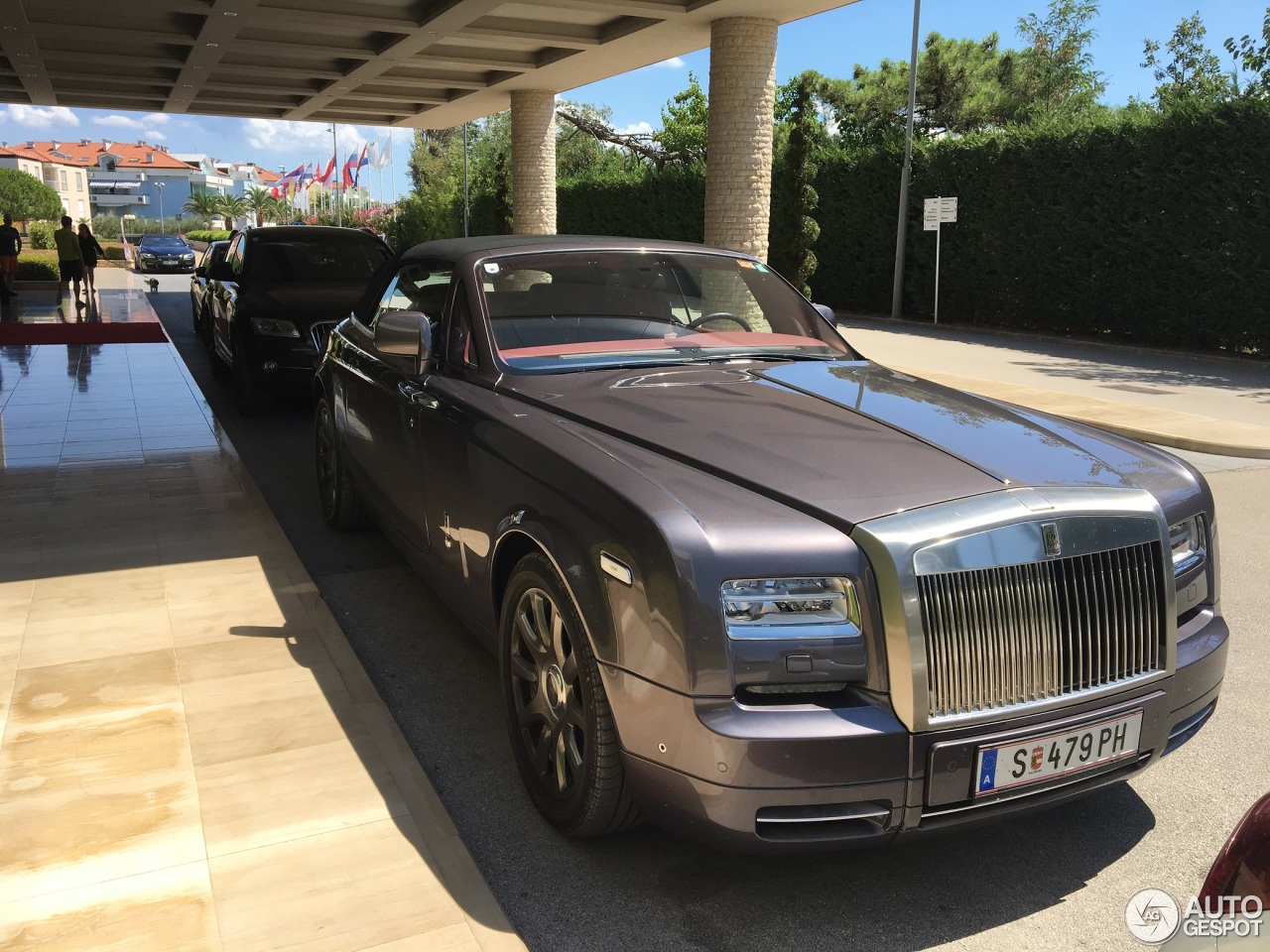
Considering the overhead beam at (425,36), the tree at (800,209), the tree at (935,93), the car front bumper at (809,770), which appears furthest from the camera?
the tree at (935,93)

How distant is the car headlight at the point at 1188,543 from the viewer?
121 inches

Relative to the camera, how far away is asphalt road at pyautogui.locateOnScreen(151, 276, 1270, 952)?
→ 9.17 feet

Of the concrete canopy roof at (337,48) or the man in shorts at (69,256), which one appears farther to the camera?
the man in shorts at (69,256)

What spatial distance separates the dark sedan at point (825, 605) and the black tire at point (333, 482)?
2437 mm

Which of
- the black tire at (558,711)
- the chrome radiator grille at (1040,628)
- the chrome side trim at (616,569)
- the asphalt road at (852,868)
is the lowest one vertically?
the asphalt road at (852,868)

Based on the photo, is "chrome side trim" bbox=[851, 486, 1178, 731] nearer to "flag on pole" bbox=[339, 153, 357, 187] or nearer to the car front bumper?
the car front bumper

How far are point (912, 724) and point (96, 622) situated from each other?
3.80 metres

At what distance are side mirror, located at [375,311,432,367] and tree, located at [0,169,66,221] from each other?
4389 inches

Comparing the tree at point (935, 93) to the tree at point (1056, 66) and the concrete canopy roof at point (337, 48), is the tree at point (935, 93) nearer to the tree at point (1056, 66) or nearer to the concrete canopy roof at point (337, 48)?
the tree at point (1056, 66)

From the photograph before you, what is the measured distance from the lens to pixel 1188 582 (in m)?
3.10

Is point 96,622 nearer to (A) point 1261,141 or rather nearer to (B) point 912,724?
(B) point 912,724

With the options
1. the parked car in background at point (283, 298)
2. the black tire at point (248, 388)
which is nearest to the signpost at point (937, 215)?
the parked car in background at point (283, 298)

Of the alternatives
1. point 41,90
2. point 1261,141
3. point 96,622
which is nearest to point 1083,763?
point 96,622

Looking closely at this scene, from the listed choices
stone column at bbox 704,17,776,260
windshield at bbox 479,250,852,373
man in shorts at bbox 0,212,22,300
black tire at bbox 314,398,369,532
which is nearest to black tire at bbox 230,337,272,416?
black tire at bbox 314,398,369,532
